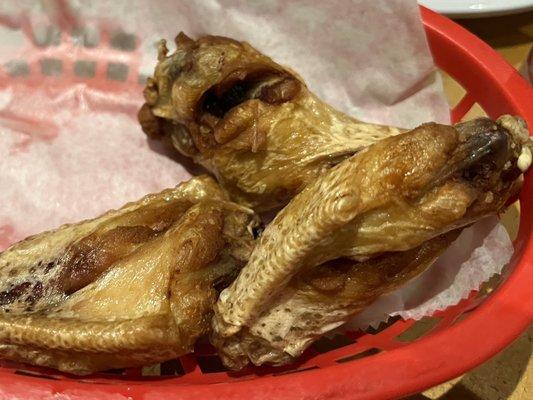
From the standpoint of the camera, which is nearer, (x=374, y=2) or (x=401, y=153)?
(x=401, y=153)

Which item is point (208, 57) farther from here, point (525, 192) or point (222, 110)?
point (525, 192)

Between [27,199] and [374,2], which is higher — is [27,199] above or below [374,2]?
below

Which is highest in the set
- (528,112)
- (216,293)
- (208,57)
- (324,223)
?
(208,57)

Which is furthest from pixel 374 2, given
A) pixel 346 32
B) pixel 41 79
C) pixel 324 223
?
pixel 41 79

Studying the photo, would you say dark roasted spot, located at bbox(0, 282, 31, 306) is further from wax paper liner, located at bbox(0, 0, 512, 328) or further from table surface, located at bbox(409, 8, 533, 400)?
table surface, located at bbox(409, 8, 533, 400)

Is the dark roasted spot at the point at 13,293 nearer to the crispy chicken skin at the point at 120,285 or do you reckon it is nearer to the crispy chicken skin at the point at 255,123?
the crispy chicken skin at the point at 120,285

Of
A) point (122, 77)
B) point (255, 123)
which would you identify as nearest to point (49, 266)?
point (255, 123)

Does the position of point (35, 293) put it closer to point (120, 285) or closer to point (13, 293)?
point (13, 293)
